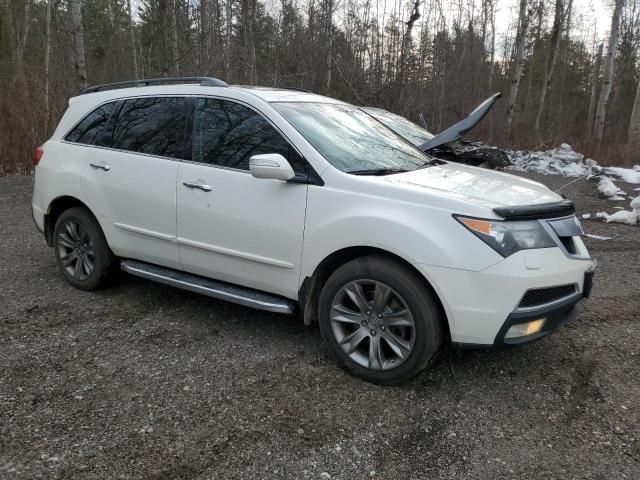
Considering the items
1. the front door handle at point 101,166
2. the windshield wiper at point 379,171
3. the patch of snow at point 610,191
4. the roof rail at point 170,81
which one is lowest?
the patch of snow at point 610,191

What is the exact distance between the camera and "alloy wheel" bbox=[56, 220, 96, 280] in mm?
4719

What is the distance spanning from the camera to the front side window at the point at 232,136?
3662 mm

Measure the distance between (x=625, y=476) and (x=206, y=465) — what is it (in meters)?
2.04

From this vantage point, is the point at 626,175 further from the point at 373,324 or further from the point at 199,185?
the point at 199,185

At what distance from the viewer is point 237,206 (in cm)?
366

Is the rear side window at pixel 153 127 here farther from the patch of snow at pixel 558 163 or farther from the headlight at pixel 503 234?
the patch of snow at pixel 558 163

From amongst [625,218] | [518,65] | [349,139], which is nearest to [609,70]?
[518,65]

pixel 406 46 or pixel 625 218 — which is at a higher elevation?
pixel 406 46

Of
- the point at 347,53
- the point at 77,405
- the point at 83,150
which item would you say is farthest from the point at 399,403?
the point at 347,53

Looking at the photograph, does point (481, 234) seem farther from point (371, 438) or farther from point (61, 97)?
point (61, 97)

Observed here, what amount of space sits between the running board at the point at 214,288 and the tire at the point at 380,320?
36 centimetres

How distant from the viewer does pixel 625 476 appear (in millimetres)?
2494

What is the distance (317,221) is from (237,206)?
651mm

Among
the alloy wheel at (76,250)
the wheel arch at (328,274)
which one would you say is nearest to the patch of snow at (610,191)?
the wheel arch at (328,274)
